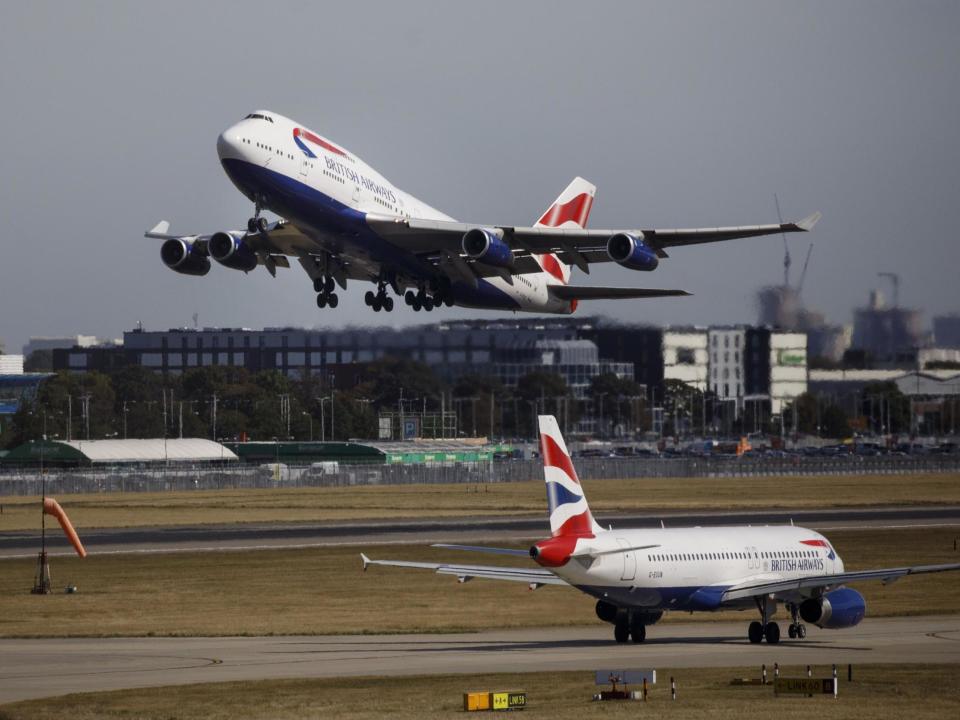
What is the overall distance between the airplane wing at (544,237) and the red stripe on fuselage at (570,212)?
1293 cm

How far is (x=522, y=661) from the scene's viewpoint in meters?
40.5

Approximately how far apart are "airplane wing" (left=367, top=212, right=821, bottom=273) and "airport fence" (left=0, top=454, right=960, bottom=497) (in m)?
66.1

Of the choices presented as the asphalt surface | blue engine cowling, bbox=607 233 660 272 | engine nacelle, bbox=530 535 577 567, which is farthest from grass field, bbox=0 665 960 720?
the asphalt surface

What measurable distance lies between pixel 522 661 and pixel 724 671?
17.7ft

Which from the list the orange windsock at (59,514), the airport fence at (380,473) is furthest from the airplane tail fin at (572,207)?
the airport fence at (380,473)

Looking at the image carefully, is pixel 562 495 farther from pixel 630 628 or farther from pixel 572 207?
pixel 572 207

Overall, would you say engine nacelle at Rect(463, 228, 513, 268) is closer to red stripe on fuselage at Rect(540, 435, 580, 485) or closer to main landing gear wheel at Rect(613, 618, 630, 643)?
red stripe on fuselage at Rect(540, 435, 580, 485)

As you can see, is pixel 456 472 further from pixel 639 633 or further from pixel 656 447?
pixel 639 633

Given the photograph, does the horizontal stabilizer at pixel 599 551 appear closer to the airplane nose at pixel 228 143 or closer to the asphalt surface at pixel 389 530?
the airplane nose at pixel 228 143

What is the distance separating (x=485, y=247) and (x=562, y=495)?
60.8ft

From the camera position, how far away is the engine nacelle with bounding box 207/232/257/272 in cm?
6259

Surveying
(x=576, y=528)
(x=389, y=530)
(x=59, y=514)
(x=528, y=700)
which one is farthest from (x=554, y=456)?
(x=389, y=530)

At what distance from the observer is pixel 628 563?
4325 cm

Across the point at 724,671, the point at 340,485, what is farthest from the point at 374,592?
the point at 340,485
